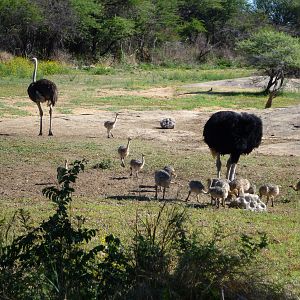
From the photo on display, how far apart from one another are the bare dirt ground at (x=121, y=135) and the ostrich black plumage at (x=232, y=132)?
1.00 m

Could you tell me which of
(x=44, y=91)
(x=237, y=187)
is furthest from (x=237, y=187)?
(x=44, y=91)

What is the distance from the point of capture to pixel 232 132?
471 inches

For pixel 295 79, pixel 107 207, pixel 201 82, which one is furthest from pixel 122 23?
pixel 107 207

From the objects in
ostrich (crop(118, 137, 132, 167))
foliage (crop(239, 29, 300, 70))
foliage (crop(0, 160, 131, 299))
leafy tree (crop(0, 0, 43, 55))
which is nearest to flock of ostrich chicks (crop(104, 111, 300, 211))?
ostrich (crop(118, 137, 132, 167))

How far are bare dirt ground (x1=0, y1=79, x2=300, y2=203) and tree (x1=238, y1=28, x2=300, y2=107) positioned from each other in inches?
337

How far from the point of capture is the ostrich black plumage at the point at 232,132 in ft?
39.2

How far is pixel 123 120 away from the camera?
21.6 metres

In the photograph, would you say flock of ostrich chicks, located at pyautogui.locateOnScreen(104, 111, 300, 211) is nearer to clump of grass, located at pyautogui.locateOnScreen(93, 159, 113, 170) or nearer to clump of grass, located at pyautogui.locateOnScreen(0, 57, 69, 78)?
clump of grass, located at pyautogui.locateOnScreen(93, 159, 113, 170)

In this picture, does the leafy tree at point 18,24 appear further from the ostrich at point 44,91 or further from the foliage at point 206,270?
the foliage at point 206,270

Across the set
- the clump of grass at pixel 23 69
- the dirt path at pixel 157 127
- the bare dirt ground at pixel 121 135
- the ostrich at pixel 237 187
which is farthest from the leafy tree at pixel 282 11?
the ostrich at pixel 237 187

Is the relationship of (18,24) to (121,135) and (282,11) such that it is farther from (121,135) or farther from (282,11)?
(282,11)

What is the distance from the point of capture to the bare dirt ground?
11.8m

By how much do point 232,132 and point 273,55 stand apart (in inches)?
831

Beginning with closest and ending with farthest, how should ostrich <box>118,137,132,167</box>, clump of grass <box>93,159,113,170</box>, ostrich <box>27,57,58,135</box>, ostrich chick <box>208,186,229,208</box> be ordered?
ostrich chick <box>208,186,229,208</box>, clump of grass <box>93,159,113,170</box>, ostrich <box>118,137,132,167</box>, ostrich <box>27,57,58,135</box>
